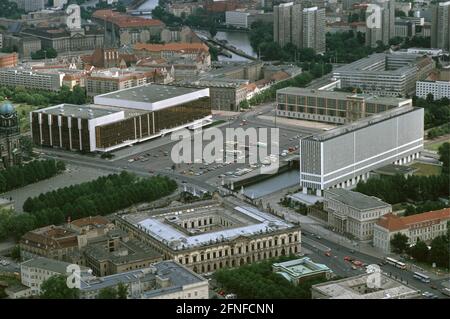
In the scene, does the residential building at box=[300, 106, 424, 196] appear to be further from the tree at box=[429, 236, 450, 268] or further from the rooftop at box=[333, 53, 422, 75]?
the rooftop at box=[333, 53, 422, 75]

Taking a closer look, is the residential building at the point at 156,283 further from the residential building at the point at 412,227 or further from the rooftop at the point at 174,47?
the rooftop at the point at 174,47

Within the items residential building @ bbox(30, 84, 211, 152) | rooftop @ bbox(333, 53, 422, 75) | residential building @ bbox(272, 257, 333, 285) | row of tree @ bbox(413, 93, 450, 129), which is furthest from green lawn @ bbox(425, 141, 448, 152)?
residential building @ bbox(272, 257, 333, 285)

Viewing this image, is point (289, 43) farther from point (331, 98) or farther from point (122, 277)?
point (122, 277)

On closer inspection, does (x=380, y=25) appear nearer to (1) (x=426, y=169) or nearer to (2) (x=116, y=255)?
(1) (x=426, y=169)

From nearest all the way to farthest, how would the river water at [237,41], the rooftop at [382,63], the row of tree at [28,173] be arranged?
the row of tree at [28,173] → the rooftop at [382,63] → the river water at [237,41]

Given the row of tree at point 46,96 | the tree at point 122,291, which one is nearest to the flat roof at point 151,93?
the row of tree at point 46,96
